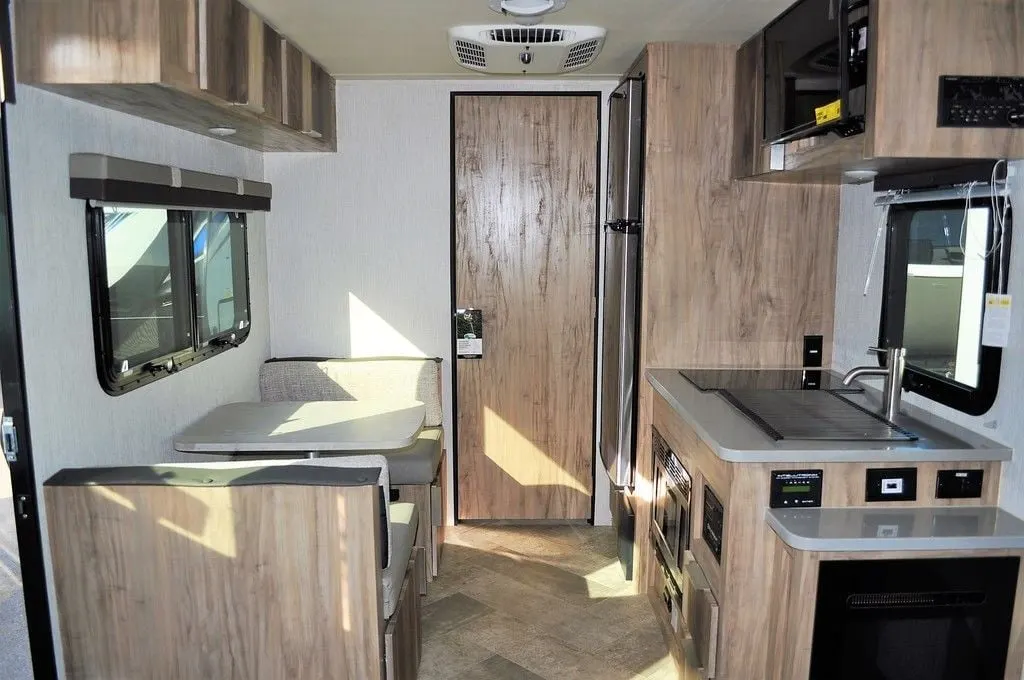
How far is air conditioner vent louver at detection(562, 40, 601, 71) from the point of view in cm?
294

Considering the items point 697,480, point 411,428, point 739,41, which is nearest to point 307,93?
point 411,428

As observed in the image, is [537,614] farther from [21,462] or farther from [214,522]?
[21,462]

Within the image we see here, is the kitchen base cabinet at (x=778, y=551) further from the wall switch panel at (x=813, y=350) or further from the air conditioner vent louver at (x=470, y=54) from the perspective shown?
the air conditioner vent louver at (x=470, y=54)

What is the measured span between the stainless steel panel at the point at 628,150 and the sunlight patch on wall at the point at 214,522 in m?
1.90

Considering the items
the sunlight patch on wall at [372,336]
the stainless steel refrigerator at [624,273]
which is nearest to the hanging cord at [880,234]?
the stainless steel refrigerator at [624,273]

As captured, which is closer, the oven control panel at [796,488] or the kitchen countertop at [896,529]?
the kitchen countertop at [896,529]

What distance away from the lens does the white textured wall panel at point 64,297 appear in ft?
6.46

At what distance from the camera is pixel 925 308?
2.52 metres

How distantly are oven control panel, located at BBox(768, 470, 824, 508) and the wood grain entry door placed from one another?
1.88 meters

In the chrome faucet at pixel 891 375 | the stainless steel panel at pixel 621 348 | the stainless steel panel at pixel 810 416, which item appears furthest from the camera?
the stainless steel panel at pixel 621 348

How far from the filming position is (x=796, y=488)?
2.10m

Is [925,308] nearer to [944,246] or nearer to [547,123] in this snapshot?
[944,246]

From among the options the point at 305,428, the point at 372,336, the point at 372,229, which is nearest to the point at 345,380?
the point at 372,336

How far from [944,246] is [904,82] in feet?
2.38
